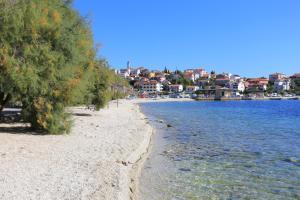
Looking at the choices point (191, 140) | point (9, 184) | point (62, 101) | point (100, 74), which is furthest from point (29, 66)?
point (100, 74)

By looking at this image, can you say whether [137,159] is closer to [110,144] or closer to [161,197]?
[110,144]

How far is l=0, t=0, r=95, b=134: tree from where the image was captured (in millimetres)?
17891

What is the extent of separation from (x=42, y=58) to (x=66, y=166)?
23.8 feet

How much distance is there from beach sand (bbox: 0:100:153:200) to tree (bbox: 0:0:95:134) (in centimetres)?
157

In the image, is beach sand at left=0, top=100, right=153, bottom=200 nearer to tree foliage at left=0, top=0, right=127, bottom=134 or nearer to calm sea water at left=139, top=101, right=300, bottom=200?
calm sea water at left=139, top=101, right=300, bottom=200

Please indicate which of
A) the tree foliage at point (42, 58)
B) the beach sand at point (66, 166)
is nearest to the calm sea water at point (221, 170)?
the beach sand at point (66, 166)

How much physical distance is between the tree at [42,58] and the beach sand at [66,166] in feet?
5.16

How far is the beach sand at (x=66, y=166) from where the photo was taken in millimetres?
10430

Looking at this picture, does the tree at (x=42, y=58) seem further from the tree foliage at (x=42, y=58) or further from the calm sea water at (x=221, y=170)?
the calm sea water at (x=221, y=170)

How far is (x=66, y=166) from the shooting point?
1338 centimetres

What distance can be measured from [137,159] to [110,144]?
2.42 meters

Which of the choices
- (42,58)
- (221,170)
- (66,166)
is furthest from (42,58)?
(221,170)

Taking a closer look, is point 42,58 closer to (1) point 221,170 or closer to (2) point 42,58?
(2) point 42,58

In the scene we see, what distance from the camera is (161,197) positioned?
1193 cm
